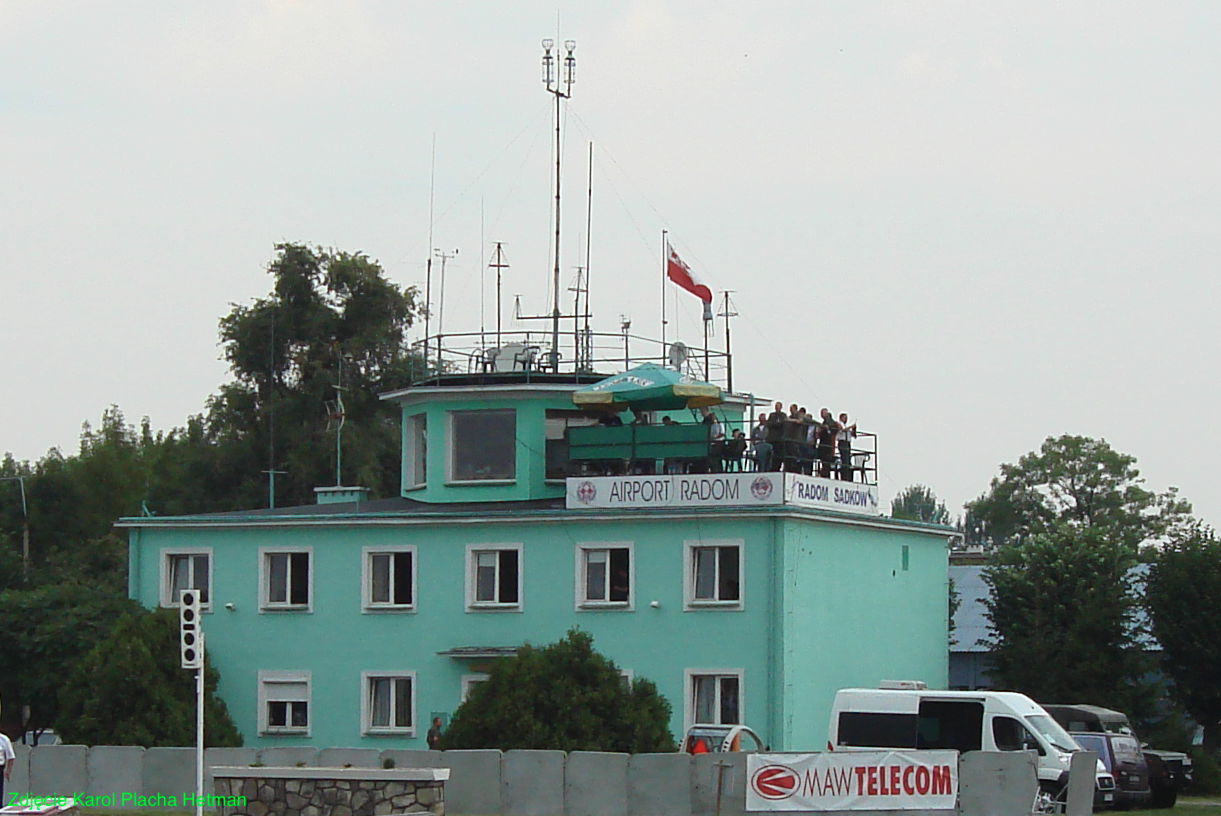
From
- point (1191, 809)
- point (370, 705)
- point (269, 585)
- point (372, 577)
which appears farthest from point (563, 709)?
point (1191, 809)

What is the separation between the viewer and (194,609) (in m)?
25.8

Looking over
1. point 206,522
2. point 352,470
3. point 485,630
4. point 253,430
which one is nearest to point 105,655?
point 206,522

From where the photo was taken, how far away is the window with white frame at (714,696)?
40406 mm

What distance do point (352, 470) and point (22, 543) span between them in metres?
15.2

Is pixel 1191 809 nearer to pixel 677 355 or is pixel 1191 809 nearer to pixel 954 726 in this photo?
pixel 954 726

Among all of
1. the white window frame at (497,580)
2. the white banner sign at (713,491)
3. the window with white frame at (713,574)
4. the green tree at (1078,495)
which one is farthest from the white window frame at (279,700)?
the green tree at (1078,495)

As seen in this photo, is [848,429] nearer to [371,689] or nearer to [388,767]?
[371,689]

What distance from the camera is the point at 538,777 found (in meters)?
32.3

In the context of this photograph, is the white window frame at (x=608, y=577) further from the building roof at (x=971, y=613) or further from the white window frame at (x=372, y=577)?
the building roof at (x=971, y=613)

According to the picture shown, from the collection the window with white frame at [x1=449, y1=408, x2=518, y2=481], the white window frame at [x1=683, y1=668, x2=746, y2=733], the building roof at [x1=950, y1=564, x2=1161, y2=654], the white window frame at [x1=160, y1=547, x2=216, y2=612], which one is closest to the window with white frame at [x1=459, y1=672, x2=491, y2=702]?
the white window frame at [x1=683, y1=668, x2=746, y2=733]

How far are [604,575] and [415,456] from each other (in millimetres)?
7022

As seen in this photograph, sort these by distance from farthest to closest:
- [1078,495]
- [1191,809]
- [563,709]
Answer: [1078,495], [1191,809], [563,709]

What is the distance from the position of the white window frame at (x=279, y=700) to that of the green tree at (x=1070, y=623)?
17.7 metres

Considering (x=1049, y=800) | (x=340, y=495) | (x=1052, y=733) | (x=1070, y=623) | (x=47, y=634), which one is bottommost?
(x=1049, y=800)
